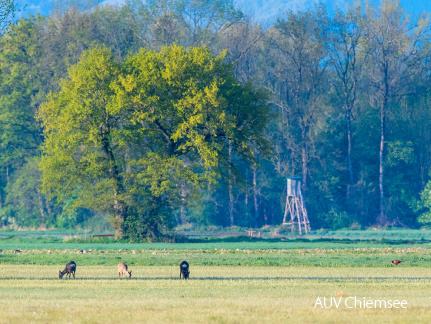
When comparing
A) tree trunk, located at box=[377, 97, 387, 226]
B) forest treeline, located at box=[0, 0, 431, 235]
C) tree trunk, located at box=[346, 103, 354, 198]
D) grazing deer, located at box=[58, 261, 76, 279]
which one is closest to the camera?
grazing deer, located at box=[58, 261, 76, 279]

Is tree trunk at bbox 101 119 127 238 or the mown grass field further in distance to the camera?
tree trunk at bbox 101 119 127 238

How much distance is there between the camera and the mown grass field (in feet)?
55.2

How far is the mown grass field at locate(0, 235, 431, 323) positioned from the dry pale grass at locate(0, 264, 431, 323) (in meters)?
0.03

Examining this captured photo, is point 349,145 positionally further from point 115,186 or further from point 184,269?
point 184,269

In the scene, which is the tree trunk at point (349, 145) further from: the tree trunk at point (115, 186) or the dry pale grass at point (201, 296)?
the dry pale grass at point (201, 296)

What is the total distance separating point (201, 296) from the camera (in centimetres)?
2066

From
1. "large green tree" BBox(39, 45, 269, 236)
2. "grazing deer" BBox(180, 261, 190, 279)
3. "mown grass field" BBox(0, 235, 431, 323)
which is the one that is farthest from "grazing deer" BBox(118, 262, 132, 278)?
"large green tree" BBox(39, 45, 269, 236)

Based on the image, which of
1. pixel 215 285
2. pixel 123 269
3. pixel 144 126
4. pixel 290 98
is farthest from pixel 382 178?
pixel 215 285

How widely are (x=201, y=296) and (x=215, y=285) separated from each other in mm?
3332

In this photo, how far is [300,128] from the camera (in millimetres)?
80812

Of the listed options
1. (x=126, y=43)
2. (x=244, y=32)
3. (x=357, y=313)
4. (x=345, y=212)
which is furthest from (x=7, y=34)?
(x=357, y=313)

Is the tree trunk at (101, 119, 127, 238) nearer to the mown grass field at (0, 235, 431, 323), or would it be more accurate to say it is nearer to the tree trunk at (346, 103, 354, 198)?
the mown grass field at (0, 235, 431, 323)

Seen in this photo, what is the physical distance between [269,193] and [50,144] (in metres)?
32.6

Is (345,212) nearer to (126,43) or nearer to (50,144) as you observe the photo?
(126,43)
